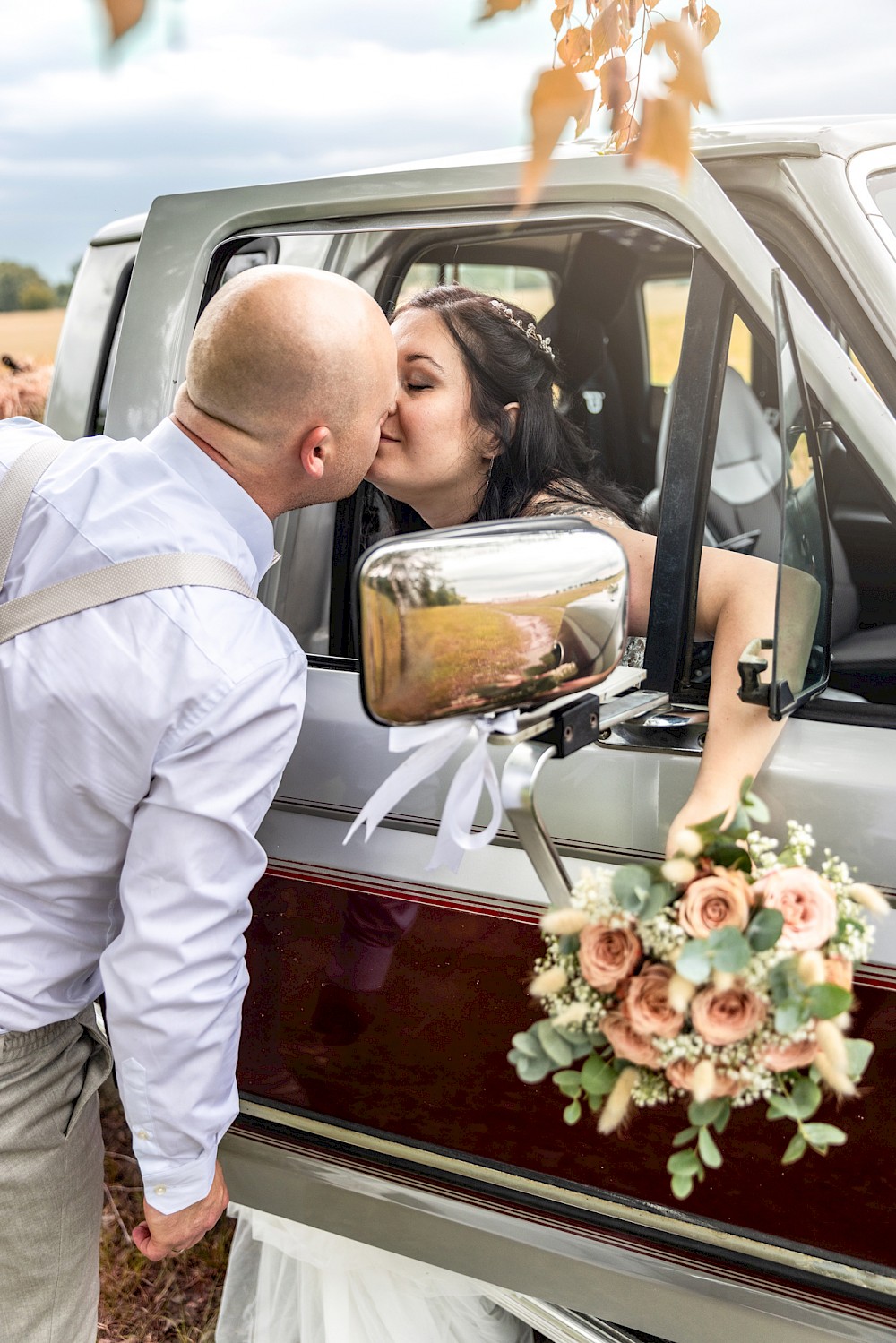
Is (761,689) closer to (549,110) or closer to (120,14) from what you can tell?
(549,110)

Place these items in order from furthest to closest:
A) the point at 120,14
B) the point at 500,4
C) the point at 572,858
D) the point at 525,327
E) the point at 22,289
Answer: the point at 22,289 → the point at 525,327 → the point at 572,858 → the point at 500,4 → the point at 120,14

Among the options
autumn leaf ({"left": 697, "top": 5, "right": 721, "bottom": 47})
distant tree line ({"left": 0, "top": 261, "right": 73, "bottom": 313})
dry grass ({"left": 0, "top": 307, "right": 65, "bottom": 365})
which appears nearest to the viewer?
autumn leaf ({"left": 697, "top": 5, "right": 721, "bottom": 47})

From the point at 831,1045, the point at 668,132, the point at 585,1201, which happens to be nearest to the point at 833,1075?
the point at 831,1045

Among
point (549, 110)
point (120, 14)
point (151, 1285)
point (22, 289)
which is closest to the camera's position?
point (120, 14)

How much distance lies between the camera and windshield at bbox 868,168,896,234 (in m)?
1.76

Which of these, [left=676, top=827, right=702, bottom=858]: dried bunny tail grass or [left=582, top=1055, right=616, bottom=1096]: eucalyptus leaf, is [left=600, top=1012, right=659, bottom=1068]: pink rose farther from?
[left=676, top=827, right=702, bottom=858]: dried bunny tail grass

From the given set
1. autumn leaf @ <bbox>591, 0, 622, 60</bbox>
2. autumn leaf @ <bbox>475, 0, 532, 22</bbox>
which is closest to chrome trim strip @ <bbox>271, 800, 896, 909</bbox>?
autumn leaf @ <bbox>475, 0, 532, 22</bbox>

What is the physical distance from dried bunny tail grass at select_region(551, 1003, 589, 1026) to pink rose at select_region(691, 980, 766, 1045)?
11cm

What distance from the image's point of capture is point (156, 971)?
5.12 feet

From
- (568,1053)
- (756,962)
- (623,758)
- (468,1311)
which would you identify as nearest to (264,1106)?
(468,1311)

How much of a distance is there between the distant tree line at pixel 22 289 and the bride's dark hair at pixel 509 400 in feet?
26.0

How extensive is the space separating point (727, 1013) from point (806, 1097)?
13 cm

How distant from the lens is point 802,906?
1154 mm

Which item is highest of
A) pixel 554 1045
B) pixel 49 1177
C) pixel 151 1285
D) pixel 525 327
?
pixel 525 327
